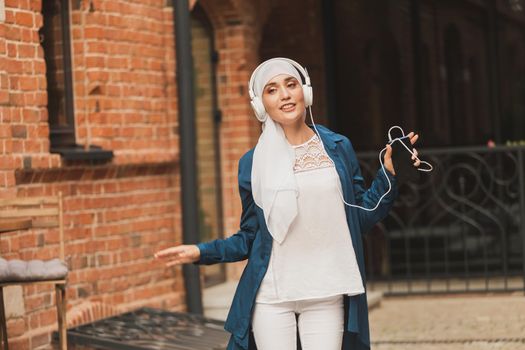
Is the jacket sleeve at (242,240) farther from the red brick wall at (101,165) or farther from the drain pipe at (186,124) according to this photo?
the drain pipe at (186,124)

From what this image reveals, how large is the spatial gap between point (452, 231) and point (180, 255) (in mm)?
7054

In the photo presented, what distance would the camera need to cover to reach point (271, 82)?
4.84 m

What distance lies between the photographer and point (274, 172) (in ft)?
15.6

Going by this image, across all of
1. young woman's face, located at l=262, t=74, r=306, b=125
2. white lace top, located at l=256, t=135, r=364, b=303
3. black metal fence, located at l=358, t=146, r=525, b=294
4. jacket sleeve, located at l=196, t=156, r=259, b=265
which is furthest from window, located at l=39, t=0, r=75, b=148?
white lace top, located at l=256, t=135, r=364, b=303

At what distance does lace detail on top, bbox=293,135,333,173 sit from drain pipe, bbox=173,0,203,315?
15.1 ft

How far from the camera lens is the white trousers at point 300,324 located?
4738 millimetres

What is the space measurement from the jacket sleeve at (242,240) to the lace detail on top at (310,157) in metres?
0.20

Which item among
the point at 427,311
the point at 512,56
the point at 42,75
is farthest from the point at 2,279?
the point at 512,56

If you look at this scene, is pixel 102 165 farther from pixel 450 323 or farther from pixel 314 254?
pixel 314 254

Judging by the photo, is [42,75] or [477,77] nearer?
[42,75]

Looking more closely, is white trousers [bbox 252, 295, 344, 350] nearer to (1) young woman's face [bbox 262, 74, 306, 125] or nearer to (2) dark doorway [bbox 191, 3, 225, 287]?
(1) young woman's face [bbox 262, 74, 306, 125]

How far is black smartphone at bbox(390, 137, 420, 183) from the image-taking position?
15.4 ft

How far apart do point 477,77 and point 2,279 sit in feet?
20.5

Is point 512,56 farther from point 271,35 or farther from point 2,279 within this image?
point 2,279
